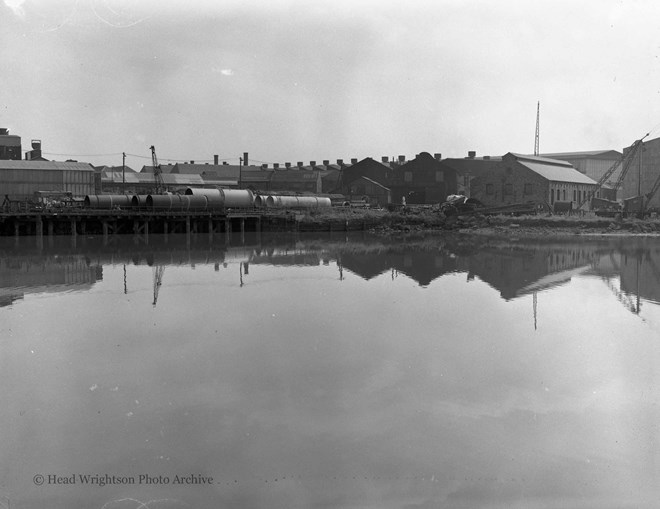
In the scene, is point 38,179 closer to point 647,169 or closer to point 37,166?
point 37,166

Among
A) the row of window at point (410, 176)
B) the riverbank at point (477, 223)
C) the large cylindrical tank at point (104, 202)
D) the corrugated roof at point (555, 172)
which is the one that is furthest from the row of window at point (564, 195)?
the large cylindrical tank at point (104, 202)

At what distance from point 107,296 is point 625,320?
43.4 feet

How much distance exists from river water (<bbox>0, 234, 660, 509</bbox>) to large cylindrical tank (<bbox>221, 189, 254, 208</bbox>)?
2860 cm

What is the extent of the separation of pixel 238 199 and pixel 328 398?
40.5 m

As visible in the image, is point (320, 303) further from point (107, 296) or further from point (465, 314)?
point (107, 296)

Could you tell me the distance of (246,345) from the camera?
1288 centimetres

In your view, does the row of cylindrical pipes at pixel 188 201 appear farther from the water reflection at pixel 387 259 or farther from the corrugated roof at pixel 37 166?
the corrugated roof at pixel 37 166

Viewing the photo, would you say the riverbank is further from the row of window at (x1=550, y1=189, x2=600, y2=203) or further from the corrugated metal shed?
the corrugated metal shed

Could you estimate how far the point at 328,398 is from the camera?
9.79 metres

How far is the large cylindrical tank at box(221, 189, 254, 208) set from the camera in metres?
48.9

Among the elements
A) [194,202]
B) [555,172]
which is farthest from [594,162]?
[194,202]

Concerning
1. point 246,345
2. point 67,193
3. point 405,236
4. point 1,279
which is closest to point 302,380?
point 246,345

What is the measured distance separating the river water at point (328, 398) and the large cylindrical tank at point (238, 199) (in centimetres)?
2860

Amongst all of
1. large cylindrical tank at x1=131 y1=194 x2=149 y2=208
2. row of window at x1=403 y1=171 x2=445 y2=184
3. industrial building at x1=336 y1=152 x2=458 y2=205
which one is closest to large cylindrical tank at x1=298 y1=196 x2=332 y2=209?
industrial building at x1=336 y1=152 x2=458 y2=205
